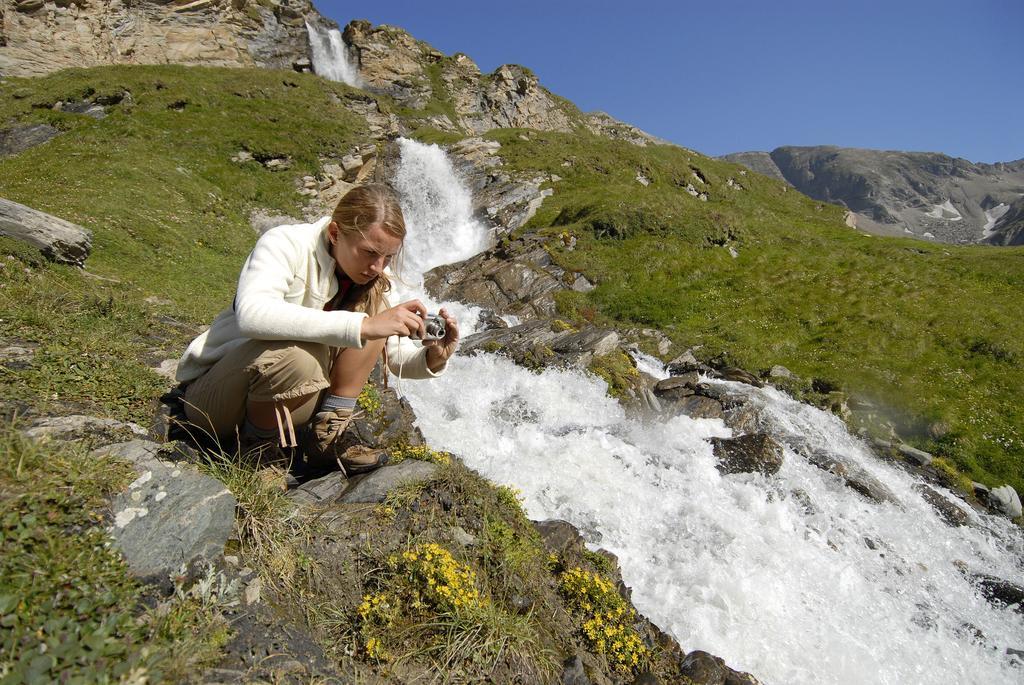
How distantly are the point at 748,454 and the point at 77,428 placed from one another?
10378 mm

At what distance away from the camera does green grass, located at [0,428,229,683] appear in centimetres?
192

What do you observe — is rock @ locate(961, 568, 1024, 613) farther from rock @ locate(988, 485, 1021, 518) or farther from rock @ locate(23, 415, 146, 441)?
rock @ locate(23, 415, 146, 441)

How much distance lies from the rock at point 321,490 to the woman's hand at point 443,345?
55.3 inches

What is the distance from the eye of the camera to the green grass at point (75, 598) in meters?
1.92

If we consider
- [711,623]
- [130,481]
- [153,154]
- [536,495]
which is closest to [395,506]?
[130,481]

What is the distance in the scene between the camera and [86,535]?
2562mm

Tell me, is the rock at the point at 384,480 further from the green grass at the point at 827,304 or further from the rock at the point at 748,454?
the green grass at the point at 827,304

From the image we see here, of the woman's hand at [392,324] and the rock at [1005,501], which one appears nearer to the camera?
the woman's hand at [392,324]

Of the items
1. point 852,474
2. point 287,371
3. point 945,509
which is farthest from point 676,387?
point 287,371

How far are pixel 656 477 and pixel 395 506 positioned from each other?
6072 millimetres

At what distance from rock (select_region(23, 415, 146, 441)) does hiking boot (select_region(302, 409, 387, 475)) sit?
1317mm

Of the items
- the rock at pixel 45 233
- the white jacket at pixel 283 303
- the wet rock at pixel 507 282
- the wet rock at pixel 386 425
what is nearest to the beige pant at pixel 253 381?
the white jacket at pixel 283 303

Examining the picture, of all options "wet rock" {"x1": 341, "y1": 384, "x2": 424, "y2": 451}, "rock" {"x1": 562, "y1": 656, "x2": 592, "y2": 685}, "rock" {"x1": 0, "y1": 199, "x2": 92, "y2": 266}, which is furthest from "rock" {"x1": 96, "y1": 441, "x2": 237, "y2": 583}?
"rock" {"x1": 0, "y1": 199, "x2": 92, "y2": 266}

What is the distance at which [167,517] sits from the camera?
2934mm
